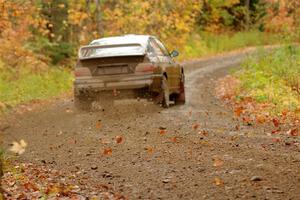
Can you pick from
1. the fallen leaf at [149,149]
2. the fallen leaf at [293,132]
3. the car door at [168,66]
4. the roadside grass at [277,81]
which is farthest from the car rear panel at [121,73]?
the fallen leaf at [149,149]

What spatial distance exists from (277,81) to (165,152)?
361 inches

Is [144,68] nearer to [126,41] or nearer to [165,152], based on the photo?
[126,41]

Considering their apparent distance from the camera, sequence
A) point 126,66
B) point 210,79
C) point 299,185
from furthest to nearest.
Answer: point 210,79 < point 126,66 < point 299,185

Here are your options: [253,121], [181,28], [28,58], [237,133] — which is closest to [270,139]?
[237,133]

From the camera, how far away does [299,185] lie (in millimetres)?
6918

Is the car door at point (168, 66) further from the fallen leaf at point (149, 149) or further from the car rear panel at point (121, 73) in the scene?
the fallen leaf at point (149, 149)

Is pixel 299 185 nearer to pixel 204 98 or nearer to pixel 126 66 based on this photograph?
pixel 126 66

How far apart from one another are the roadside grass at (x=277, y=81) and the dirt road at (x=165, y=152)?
1.32 meters

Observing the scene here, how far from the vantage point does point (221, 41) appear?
41.8 meters

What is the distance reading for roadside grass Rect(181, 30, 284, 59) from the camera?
37556 mm

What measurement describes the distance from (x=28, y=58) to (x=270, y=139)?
1364cm

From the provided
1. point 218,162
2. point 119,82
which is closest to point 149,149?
point 218,162

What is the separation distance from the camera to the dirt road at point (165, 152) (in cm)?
714

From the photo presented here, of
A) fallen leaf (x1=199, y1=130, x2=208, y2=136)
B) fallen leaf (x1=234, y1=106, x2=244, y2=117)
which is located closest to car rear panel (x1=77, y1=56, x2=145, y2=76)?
fallen leaf (x1=234, y1=106, x2=244, y2=117)
